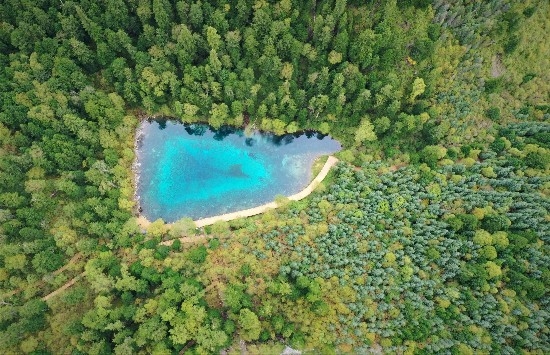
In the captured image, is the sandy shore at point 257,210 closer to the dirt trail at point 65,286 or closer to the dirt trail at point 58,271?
the dirt trail at point 58,271

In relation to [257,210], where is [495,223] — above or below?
below

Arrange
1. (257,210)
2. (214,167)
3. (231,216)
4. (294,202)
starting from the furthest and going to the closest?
1. (214,167)
2. (257,210)
3. (231,216)
4. (294,202)

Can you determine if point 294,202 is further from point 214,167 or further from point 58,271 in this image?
point 58,271

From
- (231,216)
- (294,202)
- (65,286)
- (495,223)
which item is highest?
(294,202)

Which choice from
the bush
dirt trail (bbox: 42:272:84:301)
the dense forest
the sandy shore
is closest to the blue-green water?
the sandy shore

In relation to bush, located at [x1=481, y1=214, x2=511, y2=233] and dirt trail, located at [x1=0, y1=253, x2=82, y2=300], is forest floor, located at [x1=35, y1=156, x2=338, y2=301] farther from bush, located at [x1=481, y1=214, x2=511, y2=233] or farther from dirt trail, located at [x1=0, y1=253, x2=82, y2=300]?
bush, located at [x1=481, y1=214, x2=511, y2=233]

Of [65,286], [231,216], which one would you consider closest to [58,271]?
[65,286]

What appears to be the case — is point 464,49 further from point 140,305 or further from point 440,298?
point 140,305
